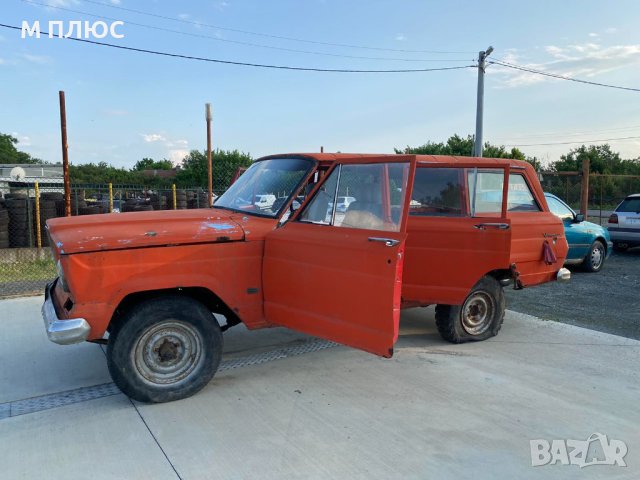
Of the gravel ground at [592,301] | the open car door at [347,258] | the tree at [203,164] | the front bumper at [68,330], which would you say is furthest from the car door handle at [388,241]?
the tree at [203,164]

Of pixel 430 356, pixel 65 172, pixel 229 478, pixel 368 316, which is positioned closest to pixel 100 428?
pixel 229 478

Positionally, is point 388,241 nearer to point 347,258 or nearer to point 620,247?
point 347,258

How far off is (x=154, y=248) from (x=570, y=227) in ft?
28.2

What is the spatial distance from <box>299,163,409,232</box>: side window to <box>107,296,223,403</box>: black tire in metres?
1.25

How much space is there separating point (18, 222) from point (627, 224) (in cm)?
1447

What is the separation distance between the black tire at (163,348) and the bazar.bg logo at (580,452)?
97.7 inches

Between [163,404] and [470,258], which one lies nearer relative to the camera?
[163,404]

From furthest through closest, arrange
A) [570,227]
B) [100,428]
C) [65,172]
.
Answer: [570,227], [65,172], [100,428]

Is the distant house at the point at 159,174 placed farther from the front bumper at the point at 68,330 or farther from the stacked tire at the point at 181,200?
the front bumper at the point at 68,330

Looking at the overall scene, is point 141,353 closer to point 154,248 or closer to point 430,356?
point 154,248

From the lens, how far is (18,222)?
11.7m

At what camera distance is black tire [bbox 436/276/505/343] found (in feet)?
17.9

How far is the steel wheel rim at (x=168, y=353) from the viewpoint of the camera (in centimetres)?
396

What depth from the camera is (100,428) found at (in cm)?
367
